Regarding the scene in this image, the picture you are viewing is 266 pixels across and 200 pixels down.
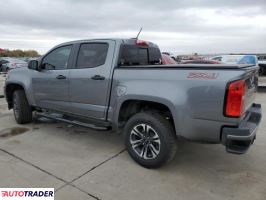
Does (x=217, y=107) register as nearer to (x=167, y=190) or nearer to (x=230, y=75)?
(x=230, y=75)

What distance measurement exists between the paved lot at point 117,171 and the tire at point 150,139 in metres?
0.17

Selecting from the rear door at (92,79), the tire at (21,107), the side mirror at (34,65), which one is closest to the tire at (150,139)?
the rear door at (92,79)

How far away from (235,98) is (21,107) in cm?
446

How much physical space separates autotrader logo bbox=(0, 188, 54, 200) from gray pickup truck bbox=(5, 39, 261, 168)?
4.12 ft

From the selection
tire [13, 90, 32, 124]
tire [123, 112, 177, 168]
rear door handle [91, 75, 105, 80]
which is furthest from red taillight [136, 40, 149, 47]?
tire [13, 90, 32, 124]

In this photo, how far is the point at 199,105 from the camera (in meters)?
3.12

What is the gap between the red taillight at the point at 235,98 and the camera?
2.91m

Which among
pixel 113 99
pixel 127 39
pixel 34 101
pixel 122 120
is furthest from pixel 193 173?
pixel 34 101

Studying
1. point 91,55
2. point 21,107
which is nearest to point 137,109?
point 91,55

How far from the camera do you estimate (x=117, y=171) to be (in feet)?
12.1

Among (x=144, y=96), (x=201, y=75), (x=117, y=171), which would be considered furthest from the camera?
(x=117, y=171)

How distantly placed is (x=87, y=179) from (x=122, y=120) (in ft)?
3.34

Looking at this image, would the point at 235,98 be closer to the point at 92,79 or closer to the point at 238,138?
the point at 238,138

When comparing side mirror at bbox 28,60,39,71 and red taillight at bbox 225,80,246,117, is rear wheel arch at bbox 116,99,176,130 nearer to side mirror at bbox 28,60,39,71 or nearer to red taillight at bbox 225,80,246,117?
red taillight at bbox 225,80,246,117
